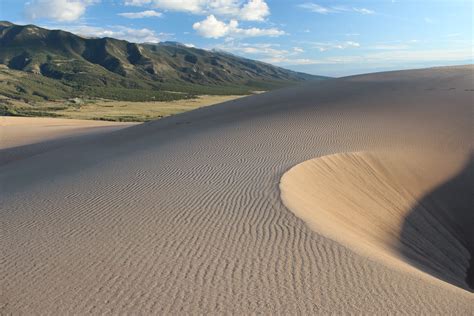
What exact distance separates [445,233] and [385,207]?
1.55 m

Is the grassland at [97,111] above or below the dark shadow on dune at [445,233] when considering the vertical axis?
above

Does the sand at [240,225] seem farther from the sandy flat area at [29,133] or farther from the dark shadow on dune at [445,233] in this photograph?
the sandy flat area at [29,133]

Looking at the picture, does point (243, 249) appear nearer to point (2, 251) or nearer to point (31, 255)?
point (31, 255)

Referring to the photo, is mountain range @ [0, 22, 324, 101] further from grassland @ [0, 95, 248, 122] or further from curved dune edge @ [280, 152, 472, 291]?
curved dune edge @ [280, 152, 472, 291]

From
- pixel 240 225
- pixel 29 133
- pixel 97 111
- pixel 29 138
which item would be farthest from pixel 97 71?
pixel 240 225

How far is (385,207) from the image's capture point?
424 inches

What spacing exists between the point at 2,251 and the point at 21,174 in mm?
7831

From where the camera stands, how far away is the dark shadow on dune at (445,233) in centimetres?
830

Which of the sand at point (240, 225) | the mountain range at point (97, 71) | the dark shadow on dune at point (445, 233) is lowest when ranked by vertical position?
the dark shadow on dune at point (445, 233)

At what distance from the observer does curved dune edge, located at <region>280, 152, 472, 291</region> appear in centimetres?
773

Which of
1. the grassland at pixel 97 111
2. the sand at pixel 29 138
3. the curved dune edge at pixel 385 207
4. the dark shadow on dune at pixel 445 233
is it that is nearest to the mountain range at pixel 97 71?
the grassland at pixel 97 111

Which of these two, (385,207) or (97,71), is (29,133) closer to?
(385,207)

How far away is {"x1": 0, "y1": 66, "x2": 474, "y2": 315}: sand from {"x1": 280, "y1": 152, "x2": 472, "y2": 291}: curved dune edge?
0.05 metres

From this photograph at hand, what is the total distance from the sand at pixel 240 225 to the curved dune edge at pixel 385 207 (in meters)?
0.05
